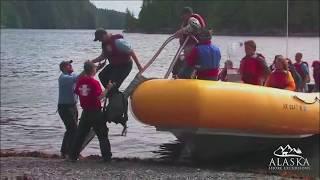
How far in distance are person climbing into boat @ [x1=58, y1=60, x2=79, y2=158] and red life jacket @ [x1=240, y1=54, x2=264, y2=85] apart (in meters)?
2.68

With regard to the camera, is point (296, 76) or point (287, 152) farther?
point (296, 76)

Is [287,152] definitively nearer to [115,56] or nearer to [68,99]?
[115,56]

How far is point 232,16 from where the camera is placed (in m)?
106

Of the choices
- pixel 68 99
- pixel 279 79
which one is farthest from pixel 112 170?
pixel 279 79

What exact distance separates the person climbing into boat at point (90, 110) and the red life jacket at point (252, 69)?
2.28 metres

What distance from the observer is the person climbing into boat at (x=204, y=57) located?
9.64 metres

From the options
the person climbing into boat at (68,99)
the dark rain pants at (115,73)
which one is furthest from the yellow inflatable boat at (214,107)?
the person climbing into boat at (68,99)

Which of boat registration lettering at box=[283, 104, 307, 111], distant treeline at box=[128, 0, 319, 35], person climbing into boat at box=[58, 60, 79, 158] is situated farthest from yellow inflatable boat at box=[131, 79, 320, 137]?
distant treeline at box=[128, 0, 319, 35]

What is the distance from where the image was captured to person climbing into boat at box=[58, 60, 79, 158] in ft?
32.9

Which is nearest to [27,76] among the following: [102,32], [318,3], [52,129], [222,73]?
[52,129]

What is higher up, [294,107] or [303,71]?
[294,107]

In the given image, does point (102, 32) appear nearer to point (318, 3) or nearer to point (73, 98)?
point (73, 98)

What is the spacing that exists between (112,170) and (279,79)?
3.61m

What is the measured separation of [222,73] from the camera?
12.9 metres
